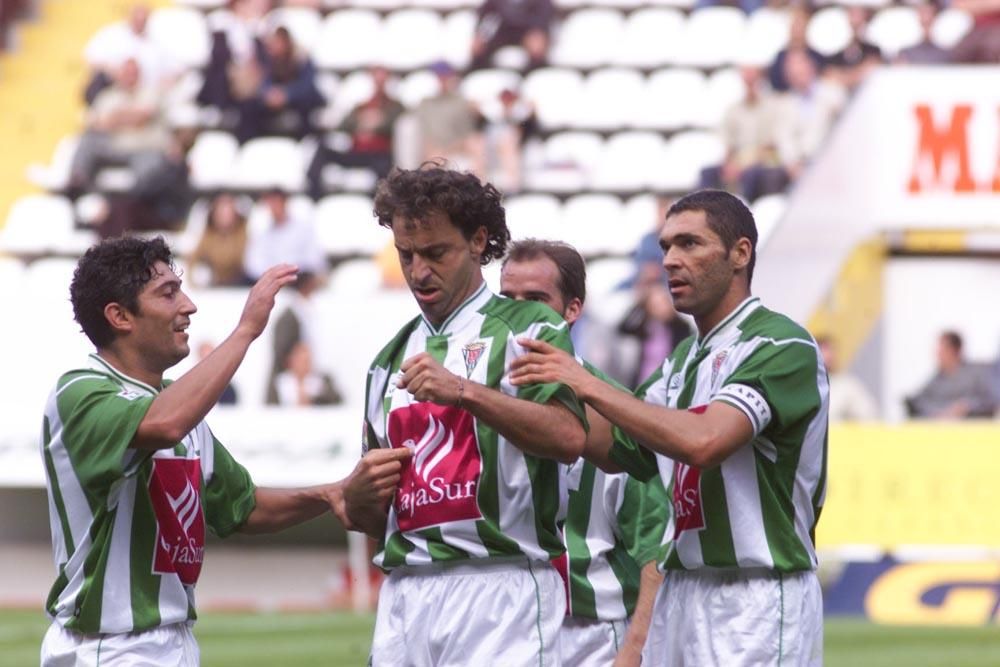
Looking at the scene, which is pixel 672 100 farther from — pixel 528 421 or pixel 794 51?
pixel 528 421

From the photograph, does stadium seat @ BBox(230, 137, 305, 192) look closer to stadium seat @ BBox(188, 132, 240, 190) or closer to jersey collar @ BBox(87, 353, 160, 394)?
stadium seat @ BBox(188, 132, 240, 190)

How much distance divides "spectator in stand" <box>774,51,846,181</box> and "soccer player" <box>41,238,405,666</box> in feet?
40.9

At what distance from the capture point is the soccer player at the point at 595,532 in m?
6.18

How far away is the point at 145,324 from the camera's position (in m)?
5.45

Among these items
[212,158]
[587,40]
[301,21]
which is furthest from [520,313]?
[301,21]

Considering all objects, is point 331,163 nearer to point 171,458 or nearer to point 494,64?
point 494,64

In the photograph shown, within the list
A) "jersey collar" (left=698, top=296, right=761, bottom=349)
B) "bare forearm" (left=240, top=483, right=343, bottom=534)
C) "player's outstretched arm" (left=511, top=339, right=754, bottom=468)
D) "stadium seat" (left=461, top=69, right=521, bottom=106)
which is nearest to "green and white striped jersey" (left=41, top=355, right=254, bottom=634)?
"bare forearm" (left=240, top=483, right=343, bottom=534)

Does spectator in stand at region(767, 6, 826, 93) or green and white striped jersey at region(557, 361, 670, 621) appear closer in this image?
green and white striped jersey at region(557, 361, 670, 621)

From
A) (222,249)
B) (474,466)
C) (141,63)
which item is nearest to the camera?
(474,466)

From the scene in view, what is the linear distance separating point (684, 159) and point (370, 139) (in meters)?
3.16

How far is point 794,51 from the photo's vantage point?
708 inches

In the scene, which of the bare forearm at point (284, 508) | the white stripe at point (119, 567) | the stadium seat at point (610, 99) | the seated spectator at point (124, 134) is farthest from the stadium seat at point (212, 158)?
the white stripe at point (119, 567)

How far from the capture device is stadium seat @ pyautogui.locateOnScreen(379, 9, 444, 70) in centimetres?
2161

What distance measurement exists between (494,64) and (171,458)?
612 inches
